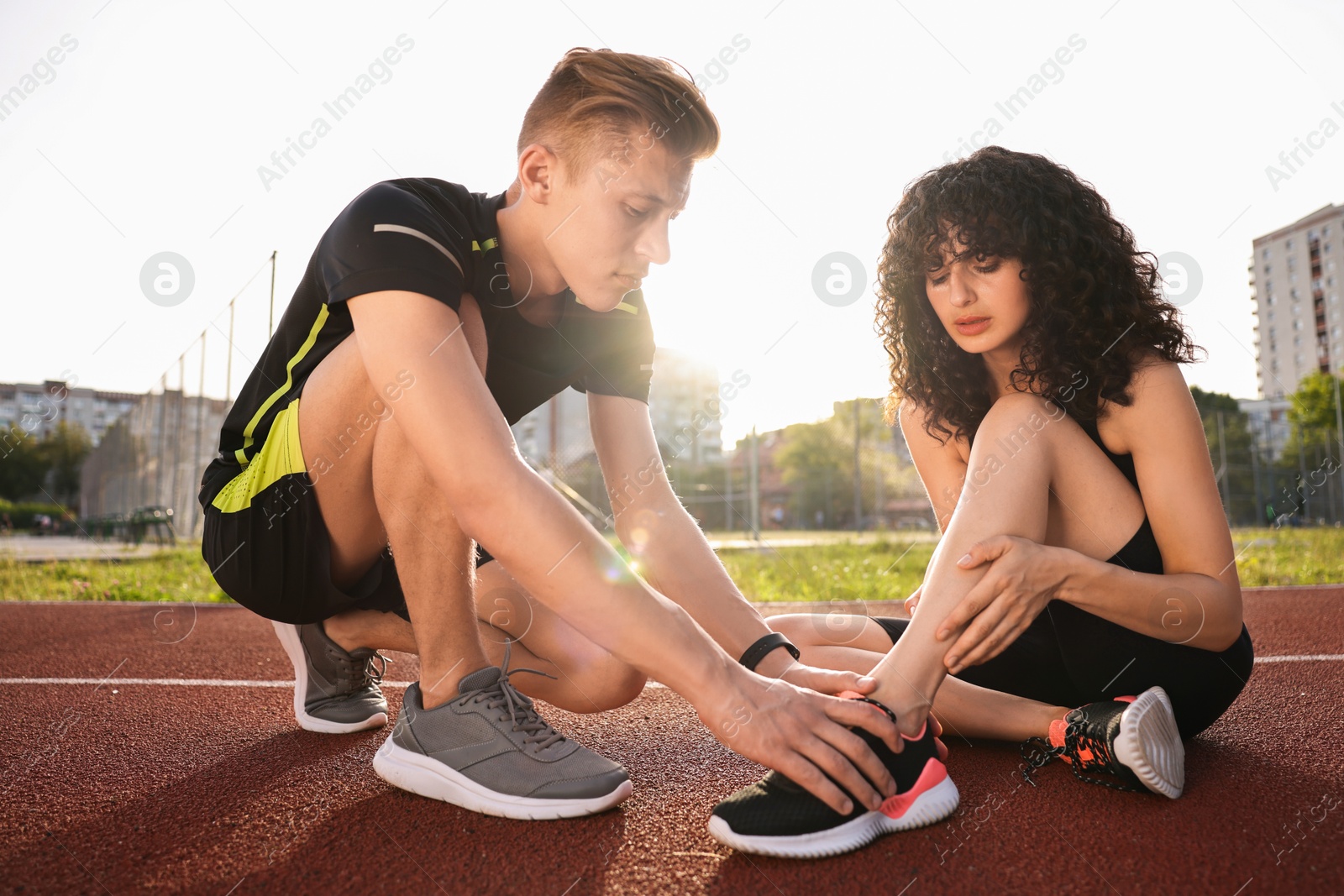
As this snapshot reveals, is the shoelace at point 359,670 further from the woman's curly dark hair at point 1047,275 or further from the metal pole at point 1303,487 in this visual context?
the metal pole at point 1303,487

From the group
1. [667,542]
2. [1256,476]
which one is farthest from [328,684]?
[1256,476]

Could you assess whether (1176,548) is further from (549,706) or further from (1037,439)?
(549,706)

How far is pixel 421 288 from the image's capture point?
1554 mm

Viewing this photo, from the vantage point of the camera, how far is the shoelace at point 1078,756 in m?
1.64

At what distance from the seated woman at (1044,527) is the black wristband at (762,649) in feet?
0.82

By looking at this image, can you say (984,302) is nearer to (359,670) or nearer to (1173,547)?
(1173,547)

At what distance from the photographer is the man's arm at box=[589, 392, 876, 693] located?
1.80m

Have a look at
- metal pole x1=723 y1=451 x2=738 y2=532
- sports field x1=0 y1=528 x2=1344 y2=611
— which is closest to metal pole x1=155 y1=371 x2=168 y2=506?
sports field x1=0 y1=528 x2=1344 y2=611

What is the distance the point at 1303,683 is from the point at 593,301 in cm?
272

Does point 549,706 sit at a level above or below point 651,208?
below

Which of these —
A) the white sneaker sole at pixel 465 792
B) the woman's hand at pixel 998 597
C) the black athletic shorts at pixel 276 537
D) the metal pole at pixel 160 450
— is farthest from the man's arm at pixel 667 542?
the metal pole at pixel 160 450

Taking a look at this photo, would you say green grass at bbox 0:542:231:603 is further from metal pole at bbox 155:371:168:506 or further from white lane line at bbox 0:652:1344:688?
metal pole at bbox 155:371:168:506

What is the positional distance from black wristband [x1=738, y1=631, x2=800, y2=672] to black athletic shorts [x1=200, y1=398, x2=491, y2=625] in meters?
1.04

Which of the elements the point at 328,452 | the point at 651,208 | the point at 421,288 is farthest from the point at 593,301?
the point at 328,452
